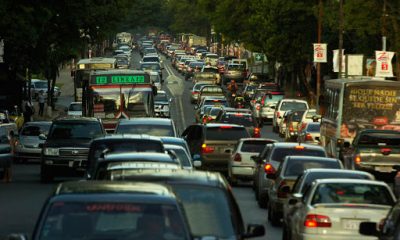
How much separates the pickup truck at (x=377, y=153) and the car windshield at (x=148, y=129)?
251 inches

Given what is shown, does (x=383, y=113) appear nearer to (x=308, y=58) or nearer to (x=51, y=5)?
(x=51, y=5)

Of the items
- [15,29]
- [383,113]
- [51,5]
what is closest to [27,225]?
[383,113]

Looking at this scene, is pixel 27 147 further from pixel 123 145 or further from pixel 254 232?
pixel 254 232

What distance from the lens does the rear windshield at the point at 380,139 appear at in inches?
1371

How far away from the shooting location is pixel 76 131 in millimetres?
35188

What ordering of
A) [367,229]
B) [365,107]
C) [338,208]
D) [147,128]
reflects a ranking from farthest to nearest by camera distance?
1. [365,107]
2. [147,128]
3. [338,208]
4. [367,229]

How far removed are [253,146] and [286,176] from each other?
10.5 m

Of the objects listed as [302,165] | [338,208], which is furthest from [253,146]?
[338,208]

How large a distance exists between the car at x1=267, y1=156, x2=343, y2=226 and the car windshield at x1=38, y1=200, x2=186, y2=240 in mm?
13716

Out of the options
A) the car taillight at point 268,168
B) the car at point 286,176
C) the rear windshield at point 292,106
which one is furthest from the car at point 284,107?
the car at point 286,176

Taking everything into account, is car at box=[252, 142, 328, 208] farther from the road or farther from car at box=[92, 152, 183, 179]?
car at box=[92, 152, 183, 179]

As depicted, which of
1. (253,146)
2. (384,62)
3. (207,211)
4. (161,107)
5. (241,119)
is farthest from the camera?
(161,107)

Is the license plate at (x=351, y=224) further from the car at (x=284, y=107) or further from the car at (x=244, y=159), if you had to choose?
the car at (x=284, y=107)

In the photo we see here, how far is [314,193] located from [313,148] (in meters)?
10.3
